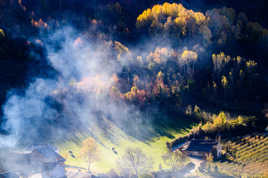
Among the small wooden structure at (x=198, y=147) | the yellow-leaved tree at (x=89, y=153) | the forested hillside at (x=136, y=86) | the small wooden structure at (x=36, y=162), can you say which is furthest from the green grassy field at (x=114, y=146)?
the small wooden structure at (x=36, y=162)

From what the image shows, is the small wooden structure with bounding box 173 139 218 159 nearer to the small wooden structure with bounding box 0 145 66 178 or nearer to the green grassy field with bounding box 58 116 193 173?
the green grassy field with bounding box 58 116 193 173

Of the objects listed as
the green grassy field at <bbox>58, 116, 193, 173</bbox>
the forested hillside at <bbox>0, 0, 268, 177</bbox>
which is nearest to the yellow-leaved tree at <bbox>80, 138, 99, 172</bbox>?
the forested hillside at <bbox>0, 0, 268, 177</bbox>

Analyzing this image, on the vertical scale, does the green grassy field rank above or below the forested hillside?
below

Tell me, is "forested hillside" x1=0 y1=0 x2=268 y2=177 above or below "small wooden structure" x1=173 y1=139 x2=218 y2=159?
above

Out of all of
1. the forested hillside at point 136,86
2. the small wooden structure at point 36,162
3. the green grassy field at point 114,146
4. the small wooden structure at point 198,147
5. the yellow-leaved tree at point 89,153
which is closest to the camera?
the small wooden structure at point 36,162

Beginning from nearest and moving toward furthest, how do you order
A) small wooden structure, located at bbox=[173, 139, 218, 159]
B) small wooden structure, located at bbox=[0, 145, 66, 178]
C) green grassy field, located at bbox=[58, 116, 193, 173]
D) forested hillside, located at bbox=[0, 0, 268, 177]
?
small wooden structure, located at bbox=[0, 145, 66, 178]
green grassy field, located at bbox=[58, 116, 193, 173]
forested hillside, located at bbox=[0, 0, 268, 177]
small wooden structure, located at bbox=[173, 139, 218, 159]

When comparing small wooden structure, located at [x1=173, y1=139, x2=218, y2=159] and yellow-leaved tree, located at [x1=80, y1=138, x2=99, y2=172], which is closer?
yellow-leaved tree, located at [x1=80, y1=138, x2=99, y2=172]

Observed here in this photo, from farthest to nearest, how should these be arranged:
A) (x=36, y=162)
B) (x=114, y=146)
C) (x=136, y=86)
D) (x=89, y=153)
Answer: (x=136, y=86), (x=114, y=146), (x=89, y=153), (x=36, y=162)

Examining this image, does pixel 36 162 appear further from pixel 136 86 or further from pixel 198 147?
pixel 136 86

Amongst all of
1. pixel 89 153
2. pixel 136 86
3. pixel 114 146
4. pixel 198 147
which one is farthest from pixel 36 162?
pixel 136 86

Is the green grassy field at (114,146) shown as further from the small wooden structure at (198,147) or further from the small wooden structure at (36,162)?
the small wooden structure at (36,162)

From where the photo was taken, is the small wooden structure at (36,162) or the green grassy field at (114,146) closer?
the small wooden structure at (36,162)

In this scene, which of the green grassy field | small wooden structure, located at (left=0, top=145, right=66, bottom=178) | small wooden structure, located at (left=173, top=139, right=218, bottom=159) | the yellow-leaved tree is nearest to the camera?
small wooden structure, located at (left=0, top=145, right=66, bottom=178)

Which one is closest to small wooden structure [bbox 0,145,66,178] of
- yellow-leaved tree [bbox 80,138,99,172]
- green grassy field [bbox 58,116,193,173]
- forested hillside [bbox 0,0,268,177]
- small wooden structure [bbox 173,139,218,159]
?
forested hillside [bbox 0,0,268,177]
